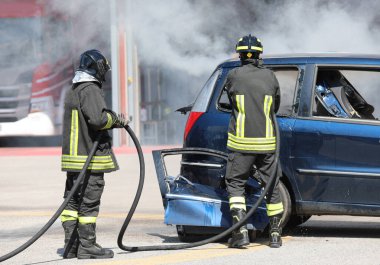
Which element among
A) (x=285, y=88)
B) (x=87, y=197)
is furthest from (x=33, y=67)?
(x=87, y=197)

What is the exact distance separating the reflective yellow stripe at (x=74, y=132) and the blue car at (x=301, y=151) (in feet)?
3.09

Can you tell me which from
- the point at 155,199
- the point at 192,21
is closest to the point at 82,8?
the point at 192,21

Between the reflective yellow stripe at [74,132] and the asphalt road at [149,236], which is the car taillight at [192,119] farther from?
the reflective yellow stripe at [74,132]

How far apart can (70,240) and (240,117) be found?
155 centimetres

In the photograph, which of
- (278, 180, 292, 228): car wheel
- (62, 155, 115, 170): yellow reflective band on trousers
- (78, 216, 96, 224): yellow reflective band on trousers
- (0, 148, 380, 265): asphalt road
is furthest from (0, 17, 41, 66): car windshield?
(78, 216, 96, 224): yellow reflective band on trousers

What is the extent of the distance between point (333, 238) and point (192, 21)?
1116 centimetres

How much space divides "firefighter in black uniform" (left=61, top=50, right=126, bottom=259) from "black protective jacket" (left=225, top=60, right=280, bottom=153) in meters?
0.91

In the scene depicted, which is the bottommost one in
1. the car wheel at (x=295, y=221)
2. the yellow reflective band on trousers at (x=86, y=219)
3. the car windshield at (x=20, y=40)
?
the car wheel at (x=295, y=221)

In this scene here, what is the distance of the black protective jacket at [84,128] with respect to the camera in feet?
22.2

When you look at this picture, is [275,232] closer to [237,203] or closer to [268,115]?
[237,203]

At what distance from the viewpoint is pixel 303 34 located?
1680 centimetres

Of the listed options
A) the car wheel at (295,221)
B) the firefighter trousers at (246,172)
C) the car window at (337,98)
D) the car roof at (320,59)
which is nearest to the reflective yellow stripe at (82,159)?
the firefighter trousers at (246,172)

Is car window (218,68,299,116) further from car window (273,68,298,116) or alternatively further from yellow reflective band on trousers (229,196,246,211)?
yellow reflective band on trousers (229,196,246,211)

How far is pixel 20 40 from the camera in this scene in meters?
19.4
